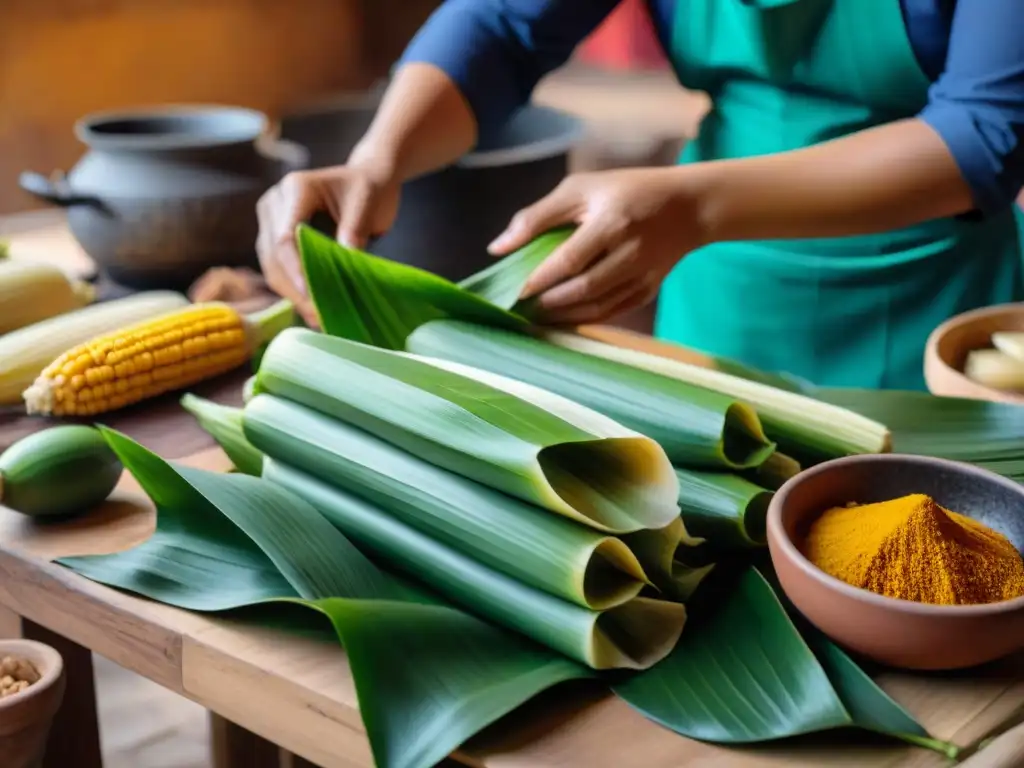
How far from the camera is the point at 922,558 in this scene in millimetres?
782

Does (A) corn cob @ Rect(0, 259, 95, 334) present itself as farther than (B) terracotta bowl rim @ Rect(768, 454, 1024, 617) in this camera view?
Yes

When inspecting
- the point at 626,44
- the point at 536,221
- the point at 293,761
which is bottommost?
the point at 293,761

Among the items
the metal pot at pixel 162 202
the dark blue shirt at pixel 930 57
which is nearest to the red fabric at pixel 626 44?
the dark blue shirt at pixel 930 57

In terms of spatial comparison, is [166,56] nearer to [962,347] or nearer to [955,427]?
[962,347]

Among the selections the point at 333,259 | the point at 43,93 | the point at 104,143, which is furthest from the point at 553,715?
the point at 43,93

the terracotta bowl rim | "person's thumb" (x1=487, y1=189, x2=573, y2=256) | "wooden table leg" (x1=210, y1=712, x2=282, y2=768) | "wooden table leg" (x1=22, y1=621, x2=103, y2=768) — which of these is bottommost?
"wooden table leg" (x1=210, y1=712, x2=282, y2=768)

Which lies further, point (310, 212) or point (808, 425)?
point (310, 212)

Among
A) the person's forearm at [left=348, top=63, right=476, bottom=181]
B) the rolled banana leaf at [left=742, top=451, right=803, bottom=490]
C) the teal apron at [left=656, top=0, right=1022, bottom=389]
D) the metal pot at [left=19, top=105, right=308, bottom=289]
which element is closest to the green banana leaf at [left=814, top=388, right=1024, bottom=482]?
the rolled banana leaf at [left=742, top=451, right=803, bottom=490]

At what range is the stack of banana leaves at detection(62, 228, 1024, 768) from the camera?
0.77 m

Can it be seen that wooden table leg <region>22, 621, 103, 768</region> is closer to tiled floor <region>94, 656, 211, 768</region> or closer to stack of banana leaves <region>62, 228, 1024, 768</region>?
stack of banana leaves <region>62, 228, 1024, 768</region>

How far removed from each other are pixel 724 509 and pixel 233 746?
69cm

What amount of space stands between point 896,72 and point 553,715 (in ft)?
3.27

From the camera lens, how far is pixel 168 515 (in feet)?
3.22

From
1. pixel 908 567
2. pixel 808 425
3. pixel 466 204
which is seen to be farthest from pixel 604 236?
pixel 466 204
